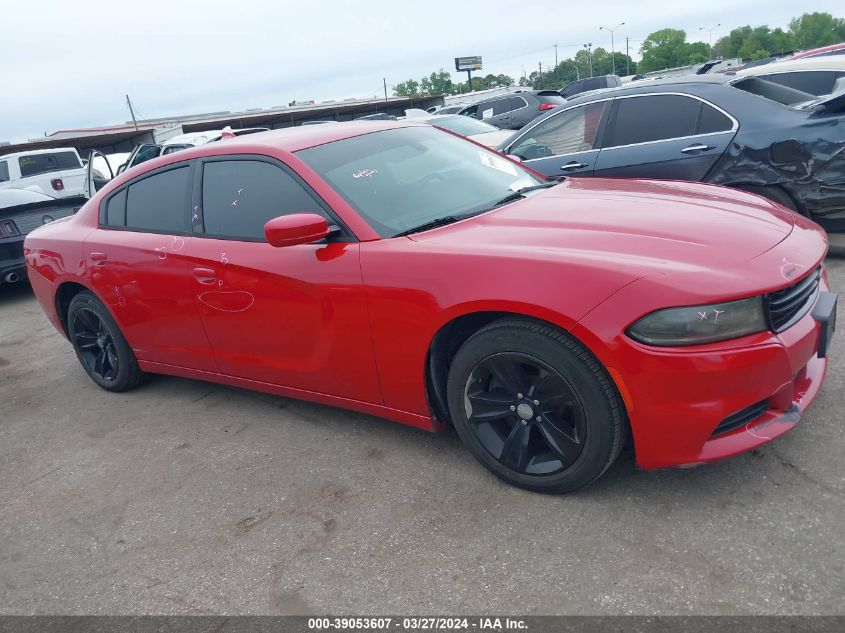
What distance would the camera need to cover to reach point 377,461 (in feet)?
10.8

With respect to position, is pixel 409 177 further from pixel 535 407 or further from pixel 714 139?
pixel 714 139

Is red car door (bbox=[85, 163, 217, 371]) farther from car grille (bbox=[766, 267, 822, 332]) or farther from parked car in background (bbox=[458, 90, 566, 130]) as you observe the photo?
parked car in background (bbox=[458, 90, 566, 130])

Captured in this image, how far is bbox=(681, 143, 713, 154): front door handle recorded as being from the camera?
536 centimetres

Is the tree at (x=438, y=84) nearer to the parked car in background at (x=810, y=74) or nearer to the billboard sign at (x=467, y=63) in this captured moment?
the billboard sign at (x=467, y=63)

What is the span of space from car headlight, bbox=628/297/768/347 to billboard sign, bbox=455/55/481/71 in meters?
103

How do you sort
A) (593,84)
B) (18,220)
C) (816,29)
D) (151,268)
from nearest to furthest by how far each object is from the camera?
(151,268) → (18,220) → (593,84) → (816,29)

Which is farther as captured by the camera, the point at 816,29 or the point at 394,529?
the point at 816,29

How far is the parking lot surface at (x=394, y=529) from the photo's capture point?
2273mm

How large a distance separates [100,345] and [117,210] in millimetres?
955

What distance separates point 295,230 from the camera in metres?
2.96

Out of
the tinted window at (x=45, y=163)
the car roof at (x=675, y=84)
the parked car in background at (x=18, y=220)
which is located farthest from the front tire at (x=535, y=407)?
the tinted window at (x=45, y=163)

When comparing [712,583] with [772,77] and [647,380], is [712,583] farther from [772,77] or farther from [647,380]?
[772,77]

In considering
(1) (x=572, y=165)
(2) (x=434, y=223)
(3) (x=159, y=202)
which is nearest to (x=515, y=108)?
(1) (x=572, y=165)

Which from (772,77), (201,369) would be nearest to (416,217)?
(201,369)
